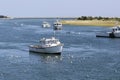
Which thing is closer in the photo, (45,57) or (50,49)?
(45,57)

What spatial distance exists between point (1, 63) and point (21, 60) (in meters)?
4.76

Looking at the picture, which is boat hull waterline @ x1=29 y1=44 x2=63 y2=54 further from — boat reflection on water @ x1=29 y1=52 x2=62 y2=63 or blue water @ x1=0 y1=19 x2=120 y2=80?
blue water @ x1=0 y1=19 x2=120 y2=80

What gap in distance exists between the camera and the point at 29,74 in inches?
2219

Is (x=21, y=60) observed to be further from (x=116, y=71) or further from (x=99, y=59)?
(x=116, y=71)

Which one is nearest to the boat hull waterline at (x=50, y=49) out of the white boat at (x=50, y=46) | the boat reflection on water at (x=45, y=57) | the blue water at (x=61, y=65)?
the white boat at (x=50, y=46)

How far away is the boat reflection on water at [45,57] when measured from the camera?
235ft

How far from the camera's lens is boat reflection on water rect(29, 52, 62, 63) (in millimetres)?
71688

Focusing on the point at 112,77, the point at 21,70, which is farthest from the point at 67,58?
the point at 112,77

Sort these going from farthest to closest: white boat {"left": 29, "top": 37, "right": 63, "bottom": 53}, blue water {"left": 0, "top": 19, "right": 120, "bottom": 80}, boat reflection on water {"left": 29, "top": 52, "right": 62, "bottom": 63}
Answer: white boat {"left": 29, "top": 37, "right": 63, "bottom": 53}, boat reflection on water {"left": 29, "top": 52, "right": 62, "bottom": 63}, blue water {"left": 0, "top": 19, "right": 120, "bottom": 80}

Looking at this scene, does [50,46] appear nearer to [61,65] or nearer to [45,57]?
[45,57]

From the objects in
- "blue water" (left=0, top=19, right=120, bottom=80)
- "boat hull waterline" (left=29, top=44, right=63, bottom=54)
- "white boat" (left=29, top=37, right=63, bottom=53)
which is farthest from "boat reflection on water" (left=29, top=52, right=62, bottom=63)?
"white boat" (left=29, top=37, right=63, bottom=53)

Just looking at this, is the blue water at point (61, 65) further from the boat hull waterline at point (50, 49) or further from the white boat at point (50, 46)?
the white boat at point (50, 46)

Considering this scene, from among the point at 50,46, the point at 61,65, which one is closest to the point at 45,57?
the point at 50,46

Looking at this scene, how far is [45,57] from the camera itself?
250 feet
